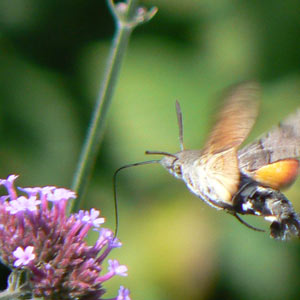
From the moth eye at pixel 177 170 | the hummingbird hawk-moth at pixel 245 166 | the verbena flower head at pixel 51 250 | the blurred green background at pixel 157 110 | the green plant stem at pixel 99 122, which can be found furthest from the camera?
the blurred green background at pixel 157 110

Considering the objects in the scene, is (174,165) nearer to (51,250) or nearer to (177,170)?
(177,170)

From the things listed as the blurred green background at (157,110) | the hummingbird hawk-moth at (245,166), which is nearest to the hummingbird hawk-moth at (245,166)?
the hummingbird hawk-moth at (245,166)

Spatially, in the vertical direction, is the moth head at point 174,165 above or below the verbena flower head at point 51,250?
above

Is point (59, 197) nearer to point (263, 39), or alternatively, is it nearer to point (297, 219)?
point (297, 219)

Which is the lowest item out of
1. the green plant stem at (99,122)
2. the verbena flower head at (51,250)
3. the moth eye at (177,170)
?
the verbena flower head at (51,250)

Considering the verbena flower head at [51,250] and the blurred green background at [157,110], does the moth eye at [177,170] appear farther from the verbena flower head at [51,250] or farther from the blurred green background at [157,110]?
the blurred green background at [157,110]

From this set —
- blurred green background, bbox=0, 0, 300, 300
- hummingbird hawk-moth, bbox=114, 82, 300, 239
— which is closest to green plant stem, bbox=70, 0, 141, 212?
hummingbird hawk-moth, bbox=114, 82, 300, 239

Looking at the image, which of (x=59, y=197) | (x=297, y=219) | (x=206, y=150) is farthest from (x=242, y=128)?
(x=59, y=197)
